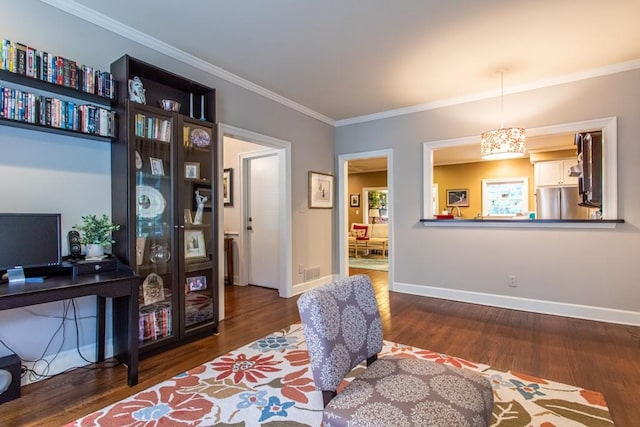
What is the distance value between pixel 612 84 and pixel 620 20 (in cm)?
110

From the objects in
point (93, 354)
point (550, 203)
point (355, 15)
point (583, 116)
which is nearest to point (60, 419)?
point (93, 354)

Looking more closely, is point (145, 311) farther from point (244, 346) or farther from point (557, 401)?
point (557, 401)

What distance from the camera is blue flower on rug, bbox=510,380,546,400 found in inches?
78.1

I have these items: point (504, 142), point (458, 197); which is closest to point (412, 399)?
point (504, 142)

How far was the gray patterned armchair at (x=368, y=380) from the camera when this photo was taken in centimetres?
116

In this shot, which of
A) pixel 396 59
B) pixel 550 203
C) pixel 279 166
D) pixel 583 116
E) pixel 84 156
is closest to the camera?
pixel 84 156

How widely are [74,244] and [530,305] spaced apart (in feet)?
14.9

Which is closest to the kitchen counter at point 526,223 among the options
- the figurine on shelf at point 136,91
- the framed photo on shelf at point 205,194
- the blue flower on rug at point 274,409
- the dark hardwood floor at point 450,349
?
the dark hardwood floor at point 450,349

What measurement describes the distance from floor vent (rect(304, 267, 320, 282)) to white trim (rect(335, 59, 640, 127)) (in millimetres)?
2371

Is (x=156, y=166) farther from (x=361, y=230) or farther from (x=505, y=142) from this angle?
(x=361, y=230)

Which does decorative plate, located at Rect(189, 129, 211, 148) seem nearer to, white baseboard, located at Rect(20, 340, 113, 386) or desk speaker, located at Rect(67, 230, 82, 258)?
desk speaker, located at Rect(67, 230, 82, 258)

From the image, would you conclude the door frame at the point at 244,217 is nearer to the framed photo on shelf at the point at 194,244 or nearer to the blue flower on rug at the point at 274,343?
the framed photo on shelf at the point at 194,244

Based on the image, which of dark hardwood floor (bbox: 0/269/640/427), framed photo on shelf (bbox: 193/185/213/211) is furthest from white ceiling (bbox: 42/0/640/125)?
dark hardwood floor (bbox: 0/269/640/427)

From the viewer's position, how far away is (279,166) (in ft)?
14.5
